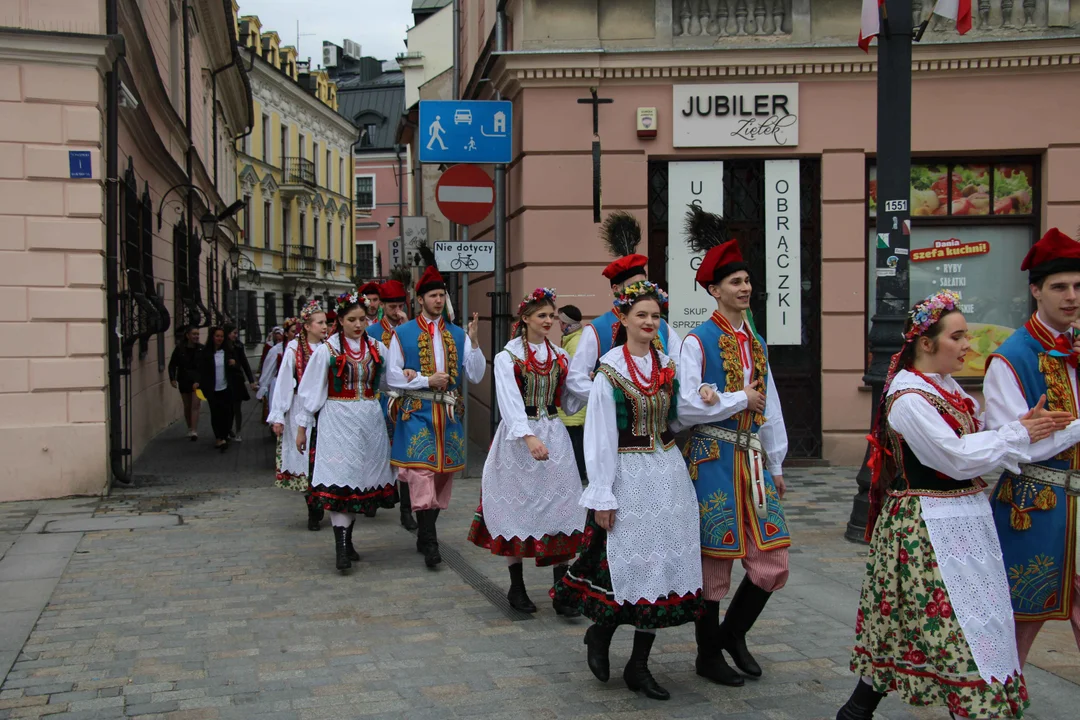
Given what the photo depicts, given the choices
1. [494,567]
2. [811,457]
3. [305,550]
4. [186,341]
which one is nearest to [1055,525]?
[494,567]

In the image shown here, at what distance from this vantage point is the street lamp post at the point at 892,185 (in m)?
7.99

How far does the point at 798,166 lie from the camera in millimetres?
11930

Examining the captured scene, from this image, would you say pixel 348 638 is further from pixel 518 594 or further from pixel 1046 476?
pixel 1046 476

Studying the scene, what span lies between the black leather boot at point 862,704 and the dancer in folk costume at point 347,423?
4.33 m

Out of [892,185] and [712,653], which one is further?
[892,185]

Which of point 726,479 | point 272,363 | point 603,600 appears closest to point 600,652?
point 603,600

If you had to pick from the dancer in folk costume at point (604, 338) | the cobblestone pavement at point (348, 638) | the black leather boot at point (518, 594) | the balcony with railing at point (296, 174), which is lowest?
the cobblestone pavement at point (348, 638)

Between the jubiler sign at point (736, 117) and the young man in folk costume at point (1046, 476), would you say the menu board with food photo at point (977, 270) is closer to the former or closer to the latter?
the jubiler sign at point (736, 117)

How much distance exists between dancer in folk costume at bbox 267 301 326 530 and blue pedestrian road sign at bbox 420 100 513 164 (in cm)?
229

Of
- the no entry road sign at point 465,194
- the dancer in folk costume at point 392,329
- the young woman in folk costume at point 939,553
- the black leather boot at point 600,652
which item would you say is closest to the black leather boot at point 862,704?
the young woman in folk costume at point 939,553

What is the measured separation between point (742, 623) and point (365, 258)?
209 feet

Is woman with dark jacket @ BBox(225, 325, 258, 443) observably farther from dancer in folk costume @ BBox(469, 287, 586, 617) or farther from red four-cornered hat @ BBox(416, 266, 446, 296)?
dancer in folk costume @ BBox(469, 287, 586, 617)

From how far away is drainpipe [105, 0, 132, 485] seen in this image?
1081cm

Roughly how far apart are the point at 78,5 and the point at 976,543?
9711 millimetres
